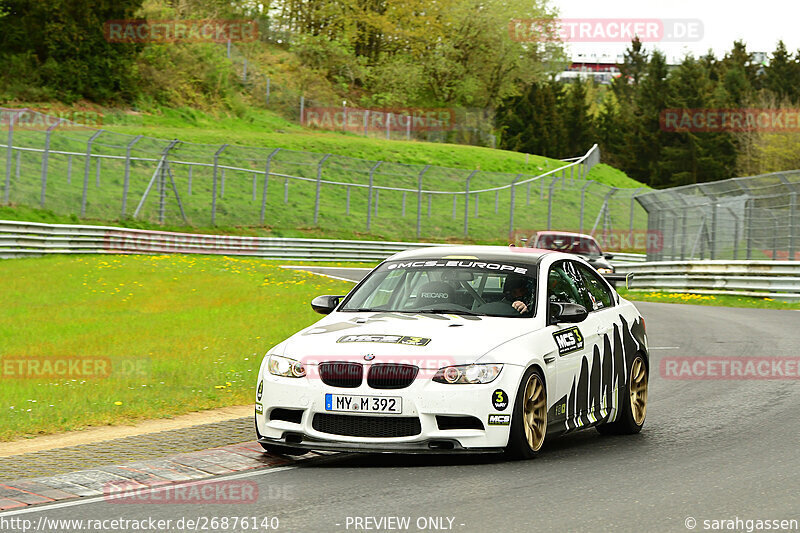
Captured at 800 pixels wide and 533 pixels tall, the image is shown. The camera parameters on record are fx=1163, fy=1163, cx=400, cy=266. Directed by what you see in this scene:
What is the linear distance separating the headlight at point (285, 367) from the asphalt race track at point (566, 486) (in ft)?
2.10

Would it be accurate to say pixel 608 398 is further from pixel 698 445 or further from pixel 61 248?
Result: pixel 61 248

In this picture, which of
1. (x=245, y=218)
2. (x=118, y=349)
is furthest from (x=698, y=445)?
(x=245, y=218)

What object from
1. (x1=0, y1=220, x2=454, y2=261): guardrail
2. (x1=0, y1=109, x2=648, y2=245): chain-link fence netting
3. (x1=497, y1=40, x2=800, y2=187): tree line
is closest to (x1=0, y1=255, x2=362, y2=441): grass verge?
(x1=0, y1=220, x2=454, y2=261): guardrail

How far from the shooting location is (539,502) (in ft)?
21.6

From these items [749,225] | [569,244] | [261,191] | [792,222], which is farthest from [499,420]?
[261,191]

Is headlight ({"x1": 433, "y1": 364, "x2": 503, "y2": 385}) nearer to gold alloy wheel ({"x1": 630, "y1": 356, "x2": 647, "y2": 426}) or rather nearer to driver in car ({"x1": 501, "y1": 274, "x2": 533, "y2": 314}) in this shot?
driver in car ({"x1": 501, "y1": 274, "x2": 533, "y2": 314})

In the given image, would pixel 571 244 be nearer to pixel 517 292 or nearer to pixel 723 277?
pixel 723 277

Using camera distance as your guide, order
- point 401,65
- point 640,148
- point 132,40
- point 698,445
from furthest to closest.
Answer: point 640,148, point 401,65, point 132,40, point 698,445

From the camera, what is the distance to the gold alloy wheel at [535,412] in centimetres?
781

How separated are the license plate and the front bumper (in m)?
0.03

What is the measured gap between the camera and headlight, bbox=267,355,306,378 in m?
7.72

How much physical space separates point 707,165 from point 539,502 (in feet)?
289

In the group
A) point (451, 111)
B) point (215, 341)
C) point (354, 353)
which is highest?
point (451, 111)

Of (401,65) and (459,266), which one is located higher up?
(401,65)
